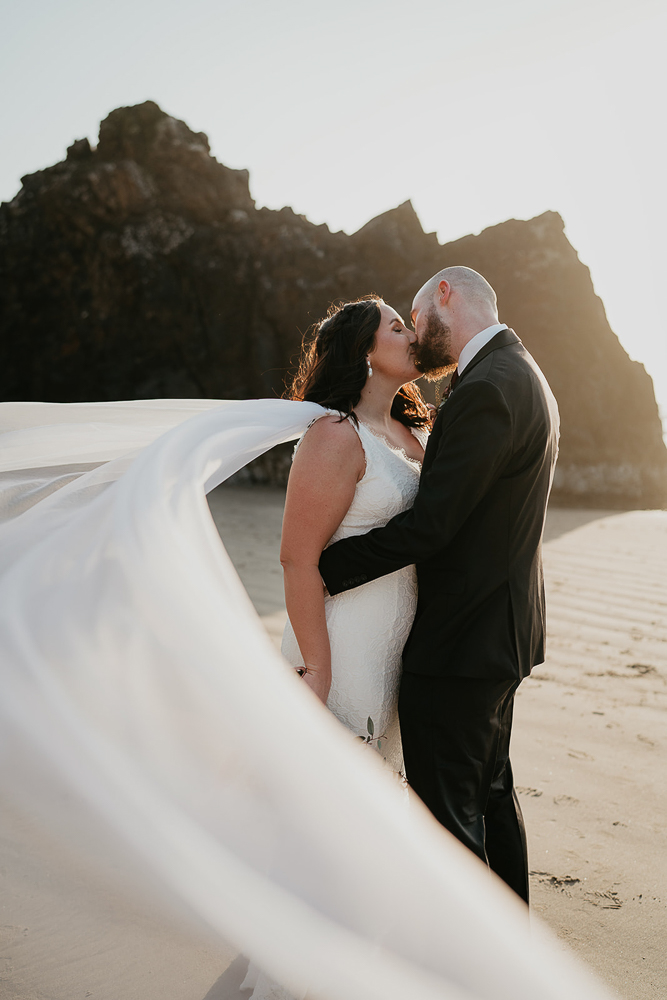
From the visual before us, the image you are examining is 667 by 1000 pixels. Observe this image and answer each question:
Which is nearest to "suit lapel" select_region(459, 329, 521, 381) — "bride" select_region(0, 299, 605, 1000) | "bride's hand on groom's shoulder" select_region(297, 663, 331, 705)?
"bride" select_region(0, 299, 605, 1000)

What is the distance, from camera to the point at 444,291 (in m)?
2.18

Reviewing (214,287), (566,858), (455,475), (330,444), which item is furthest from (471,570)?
(214,287)

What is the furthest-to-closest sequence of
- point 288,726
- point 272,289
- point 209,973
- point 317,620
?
point 272,289, point 317,620, point 209,973, point 288,726

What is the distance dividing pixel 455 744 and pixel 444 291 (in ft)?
4.79

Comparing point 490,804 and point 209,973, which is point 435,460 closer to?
point 490,804

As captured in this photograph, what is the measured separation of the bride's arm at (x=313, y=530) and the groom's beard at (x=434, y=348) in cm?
49

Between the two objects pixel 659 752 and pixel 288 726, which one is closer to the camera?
pixel 288 726

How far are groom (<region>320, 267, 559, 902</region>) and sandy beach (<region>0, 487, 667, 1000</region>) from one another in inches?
15.0

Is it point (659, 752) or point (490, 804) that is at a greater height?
point (490, 804)

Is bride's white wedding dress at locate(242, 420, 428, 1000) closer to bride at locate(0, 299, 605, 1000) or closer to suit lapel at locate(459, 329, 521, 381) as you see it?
suit lapel at locate(459, 329, 521, 381)

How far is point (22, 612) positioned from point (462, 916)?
3.08 ft

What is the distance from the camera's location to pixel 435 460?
1.79m

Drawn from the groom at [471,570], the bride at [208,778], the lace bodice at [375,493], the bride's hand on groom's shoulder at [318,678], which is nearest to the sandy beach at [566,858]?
the bride at [208,778]

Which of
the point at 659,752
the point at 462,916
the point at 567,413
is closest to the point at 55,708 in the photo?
the point at 462,916
